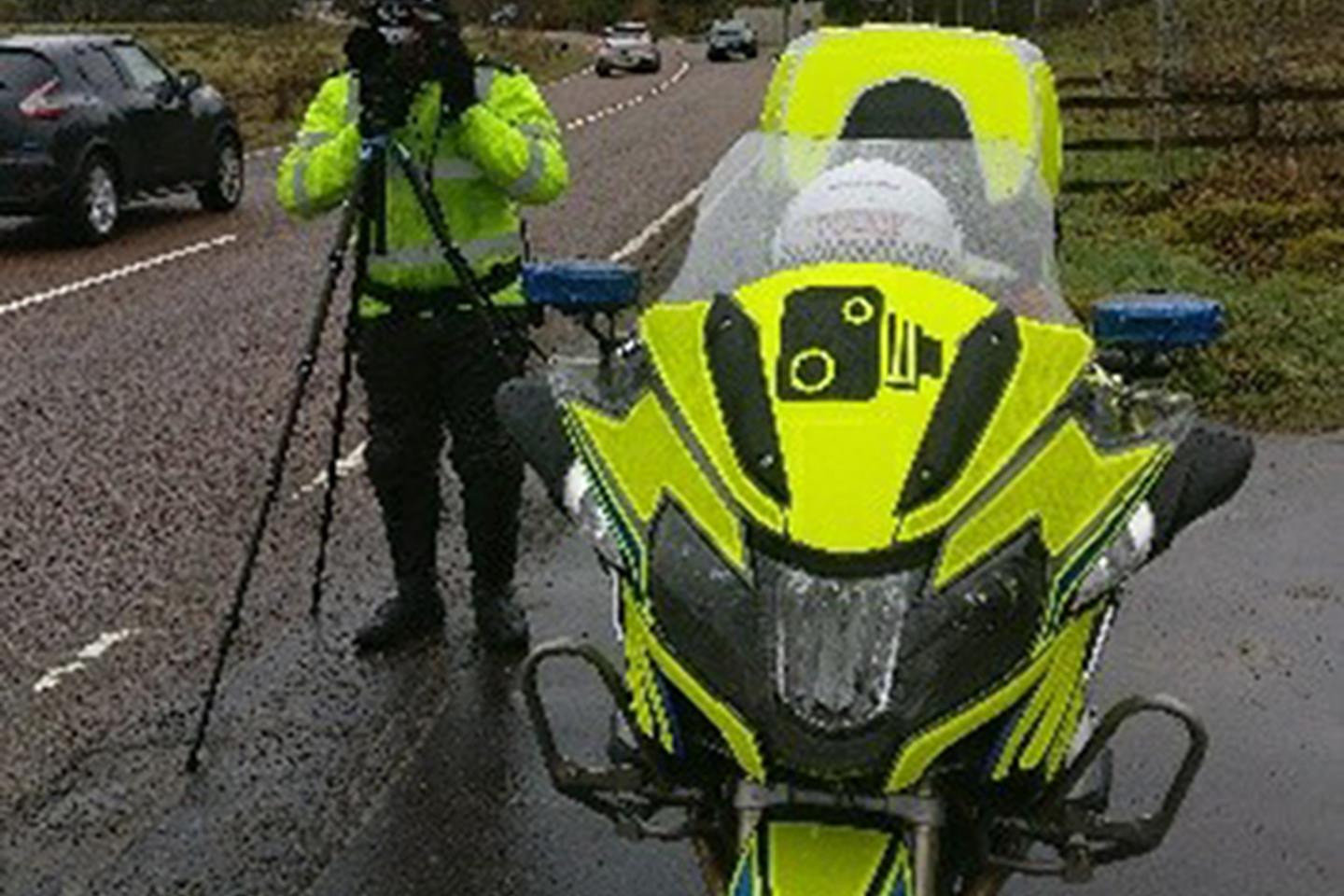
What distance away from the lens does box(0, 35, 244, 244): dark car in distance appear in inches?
710

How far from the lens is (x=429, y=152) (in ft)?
21.4

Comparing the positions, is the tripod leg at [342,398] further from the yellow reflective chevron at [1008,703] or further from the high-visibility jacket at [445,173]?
the yellow reflective chevron at [1008,703]

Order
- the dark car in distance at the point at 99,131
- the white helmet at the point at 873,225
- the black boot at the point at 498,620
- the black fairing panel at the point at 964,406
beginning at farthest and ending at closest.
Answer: the dark car in distance at the point at 99,131 → the black boot at the point at 498,620 → the white helmet at the point at 873,225 → the black fairing panel at the point at 964,406

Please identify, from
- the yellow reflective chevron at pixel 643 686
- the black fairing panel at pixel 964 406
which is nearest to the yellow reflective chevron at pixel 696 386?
the black fairing panel at pixel 964 406

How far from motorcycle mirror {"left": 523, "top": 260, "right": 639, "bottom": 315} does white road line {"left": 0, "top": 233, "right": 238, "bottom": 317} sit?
1111 centimetres

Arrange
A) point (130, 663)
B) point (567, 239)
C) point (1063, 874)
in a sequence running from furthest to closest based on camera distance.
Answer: point (567, 239) → point (130, 663) → point (1063, 874)

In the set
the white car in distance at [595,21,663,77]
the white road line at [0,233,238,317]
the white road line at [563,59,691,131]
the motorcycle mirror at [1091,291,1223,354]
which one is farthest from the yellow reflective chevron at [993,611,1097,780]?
the white car in distance at [595,21,663,77]

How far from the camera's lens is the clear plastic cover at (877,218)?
391cm

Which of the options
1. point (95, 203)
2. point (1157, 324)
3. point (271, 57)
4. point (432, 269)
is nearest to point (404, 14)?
point (432, 269)

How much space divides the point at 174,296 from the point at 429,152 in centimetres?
940

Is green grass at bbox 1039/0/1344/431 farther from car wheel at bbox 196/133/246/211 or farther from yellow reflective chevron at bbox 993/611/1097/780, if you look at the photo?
car wheel at bbox 196/133/246/211

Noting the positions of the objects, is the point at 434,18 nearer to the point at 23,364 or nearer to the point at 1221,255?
the point at 23,364

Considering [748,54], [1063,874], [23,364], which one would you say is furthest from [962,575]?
[748,54]

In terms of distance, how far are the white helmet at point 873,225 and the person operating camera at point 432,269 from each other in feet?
7.74
